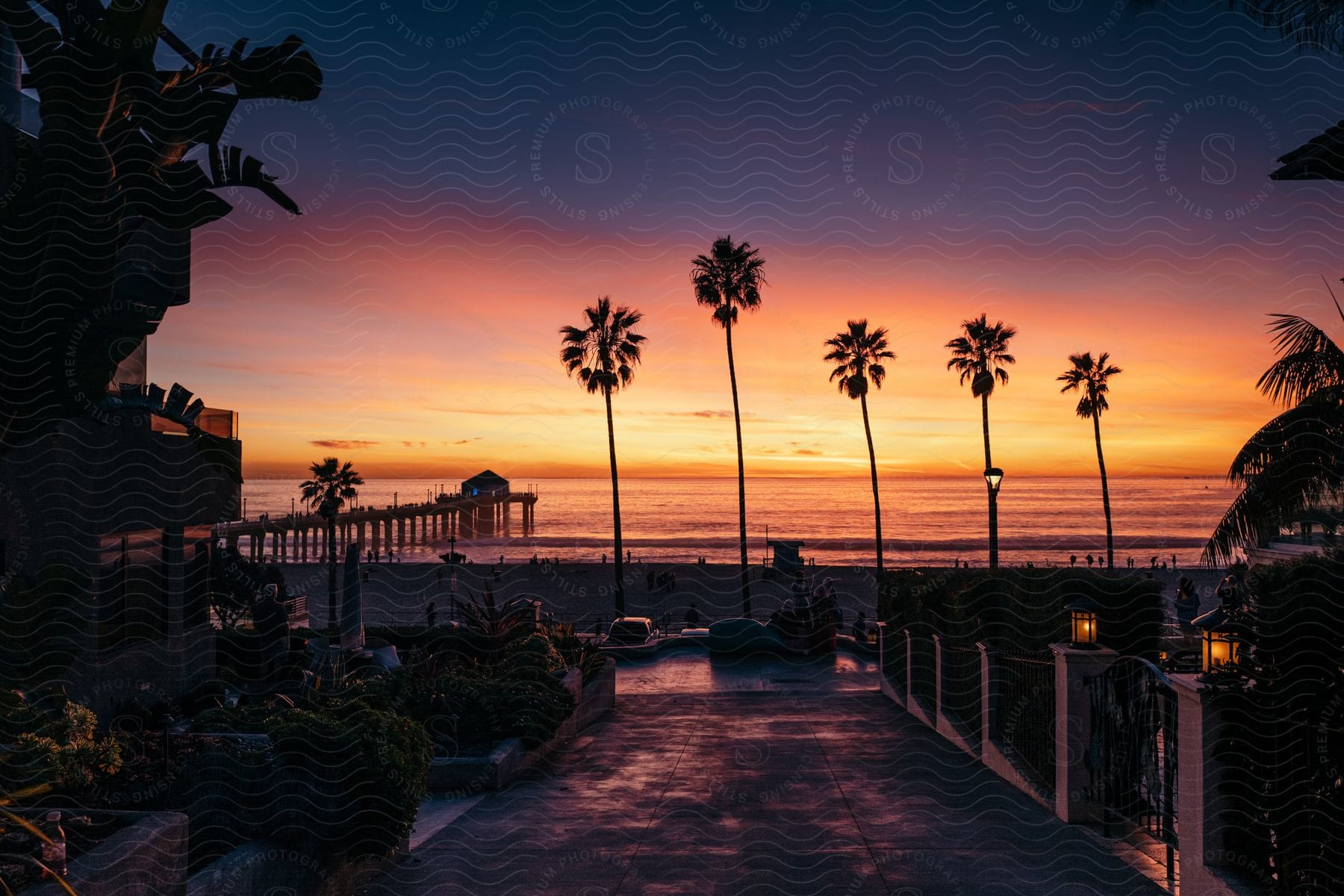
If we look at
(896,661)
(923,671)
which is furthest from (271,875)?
(896,661)

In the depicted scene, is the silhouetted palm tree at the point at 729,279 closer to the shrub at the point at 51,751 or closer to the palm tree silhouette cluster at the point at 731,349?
the palm tree silhouette cluster at the point at 731,349

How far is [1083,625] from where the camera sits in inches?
401

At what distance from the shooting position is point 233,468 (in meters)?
17.4

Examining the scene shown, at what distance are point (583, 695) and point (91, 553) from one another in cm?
838

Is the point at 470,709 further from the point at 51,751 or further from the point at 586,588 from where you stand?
the point at 586,588

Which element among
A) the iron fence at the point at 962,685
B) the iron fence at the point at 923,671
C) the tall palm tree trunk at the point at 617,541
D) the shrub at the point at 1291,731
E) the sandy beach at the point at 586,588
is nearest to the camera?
the shrub at the point at 1291,731

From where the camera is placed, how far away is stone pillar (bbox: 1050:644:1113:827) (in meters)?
9.98

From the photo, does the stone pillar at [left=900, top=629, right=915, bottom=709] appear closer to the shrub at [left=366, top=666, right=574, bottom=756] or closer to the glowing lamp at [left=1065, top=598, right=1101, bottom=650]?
the shrub at [left=366, top=666, right=574, bottom=756]

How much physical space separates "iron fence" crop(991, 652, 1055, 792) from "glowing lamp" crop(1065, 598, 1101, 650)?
2.57 ft

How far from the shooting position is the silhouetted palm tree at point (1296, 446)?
35.4 ft

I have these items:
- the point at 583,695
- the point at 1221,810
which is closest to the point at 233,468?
the point at 583,695

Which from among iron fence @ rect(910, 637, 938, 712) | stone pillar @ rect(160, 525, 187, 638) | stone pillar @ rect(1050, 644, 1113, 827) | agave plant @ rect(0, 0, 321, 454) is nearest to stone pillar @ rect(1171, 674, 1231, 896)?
stone pillar @ rect(1050, 644, 1113, 827)

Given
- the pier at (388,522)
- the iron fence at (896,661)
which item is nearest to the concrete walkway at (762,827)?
the iron fence at (896,661)

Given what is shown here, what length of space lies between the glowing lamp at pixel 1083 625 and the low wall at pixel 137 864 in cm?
876
